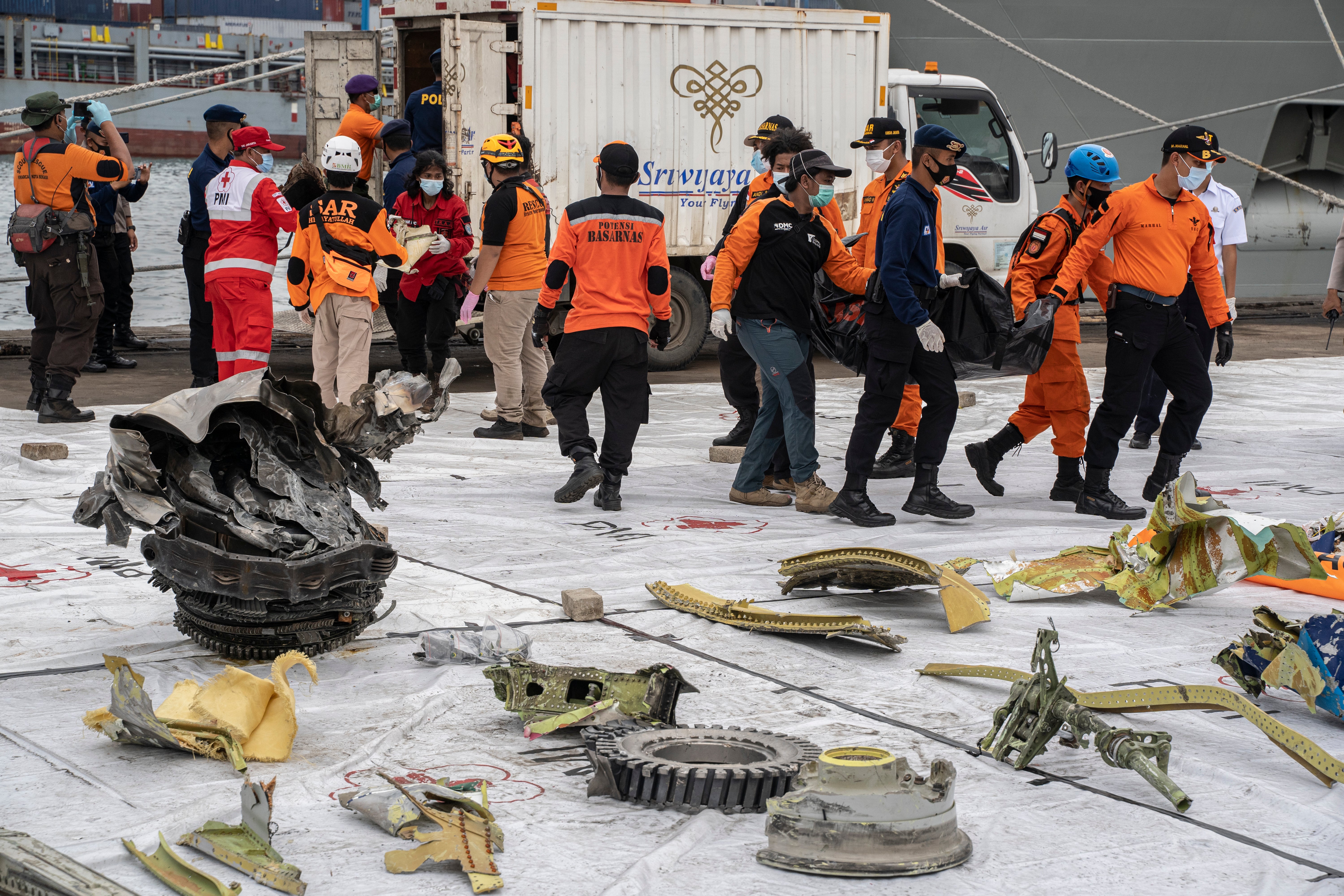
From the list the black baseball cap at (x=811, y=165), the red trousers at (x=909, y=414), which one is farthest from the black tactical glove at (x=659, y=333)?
the red trousers at (x=909, y=414)

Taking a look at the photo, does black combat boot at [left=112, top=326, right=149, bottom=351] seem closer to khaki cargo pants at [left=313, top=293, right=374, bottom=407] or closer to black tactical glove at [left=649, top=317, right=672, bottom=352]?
khaki cargo pants at [left=313, top=293, right=374, bottom=407]

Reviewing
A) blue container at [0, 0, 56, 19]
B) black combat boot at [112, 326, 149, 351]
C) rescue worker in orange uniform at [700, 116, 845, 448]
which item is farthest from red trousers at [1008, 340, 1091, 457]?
blue container at [0, 0, 56, 19]

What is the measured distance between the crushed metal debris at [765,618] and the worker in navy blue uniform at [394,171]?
17.3ft

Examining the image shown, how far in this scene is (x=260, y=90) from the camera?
66812mm

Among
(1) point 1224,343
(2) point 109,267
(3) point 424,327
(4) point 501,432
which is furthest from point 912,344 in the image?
(2) point 109,267

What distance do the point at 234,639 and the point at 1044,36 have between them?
57.4ft

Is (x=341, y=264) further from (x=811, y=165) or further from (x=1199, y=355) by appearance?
(x=1199, y=355)

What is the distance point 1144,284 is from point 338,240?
4332mm

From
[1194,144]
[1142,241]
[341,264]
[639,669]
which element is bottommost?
[639,669]

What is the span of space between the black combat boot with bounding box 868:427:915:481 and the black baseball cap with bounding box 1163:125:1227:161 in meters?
2.12

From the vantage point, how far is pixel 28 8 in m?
72.9

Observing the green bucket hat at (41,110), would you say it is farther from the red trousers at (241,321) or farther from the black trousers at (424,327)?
the black trousers at (424,327)

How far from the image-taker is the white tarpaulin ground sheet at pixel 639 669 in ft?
9.80

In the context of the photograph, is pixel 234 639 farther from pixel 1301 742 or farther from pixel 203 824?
pixel 1301 742
